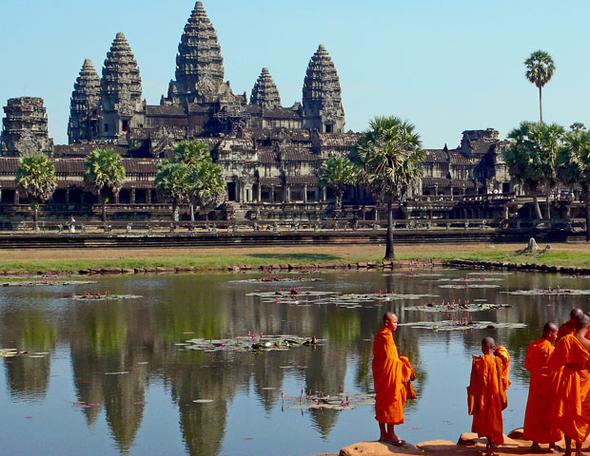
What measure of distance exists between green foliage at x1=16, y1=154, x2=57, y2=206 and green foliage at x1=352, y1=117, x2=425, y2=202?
58.2m

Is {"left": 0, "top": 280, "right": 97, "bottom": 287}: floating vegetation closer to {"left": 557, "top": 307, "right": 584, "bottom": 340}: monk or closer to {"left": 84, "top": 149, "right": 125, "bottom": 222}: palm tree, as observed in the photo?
{"left": 557, "top": 307, "right": 584, "bottom": 340}: monk

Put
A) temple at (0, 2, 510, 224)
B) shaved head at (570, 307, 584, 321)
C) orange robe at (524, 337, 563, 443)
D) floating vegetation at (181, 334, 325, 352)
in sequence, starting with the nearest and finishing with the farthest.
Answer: shaved head at (570, 307, 584, 321) < orange robe at (524, 337, 563, 443) < floating vegetation at (181, 334, 325, 352) < temple at (0, 2, 510, 224)

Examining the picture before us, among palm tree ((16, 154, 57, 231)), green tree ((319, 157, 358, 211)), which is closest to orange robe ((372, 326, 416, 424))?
palm tree ((16, 154, 57, 231))

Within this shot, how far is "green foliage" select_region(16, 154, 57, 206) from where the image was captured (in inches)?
5246

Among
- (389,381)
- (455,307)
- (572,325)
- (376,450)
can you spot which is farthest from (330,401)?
(455,307)

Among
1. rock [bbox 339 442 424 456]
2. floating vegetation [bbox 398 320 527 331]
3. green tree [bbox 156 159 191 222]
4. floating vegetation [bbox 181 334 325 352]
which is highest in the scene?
green tree [bbox 156 159 191 222]

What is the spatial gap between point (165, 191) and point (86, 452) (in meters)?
110

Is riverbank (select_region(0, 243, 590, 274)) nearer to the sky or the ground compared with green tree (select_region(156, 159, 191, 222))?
nearer to the ground

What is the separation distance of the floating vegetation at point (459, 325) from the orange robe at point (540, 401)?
1943 cm

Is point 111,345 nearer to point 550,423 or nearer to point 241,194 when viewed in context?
point 550,423

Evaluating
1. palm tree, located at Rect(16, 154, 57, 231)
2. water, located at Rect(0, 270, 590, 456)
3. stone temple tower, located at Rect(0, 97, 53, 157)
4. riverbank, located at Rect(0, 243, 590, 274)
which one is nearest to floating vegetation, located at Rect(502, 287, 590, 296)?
Result: water, located at Rect(0, 270, 590, 456)

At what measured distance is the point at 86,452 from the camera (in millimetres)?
25328

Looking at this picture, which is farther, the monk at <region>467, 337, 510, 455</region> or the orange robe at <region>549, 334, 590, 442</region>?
the monk at <region>467, 337, 510, 455</region>

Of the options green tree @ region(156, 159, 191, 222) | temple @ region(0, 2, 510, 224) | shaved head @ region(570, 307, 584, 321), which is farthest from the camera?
temple @ region(0, 2, 510, 224)
